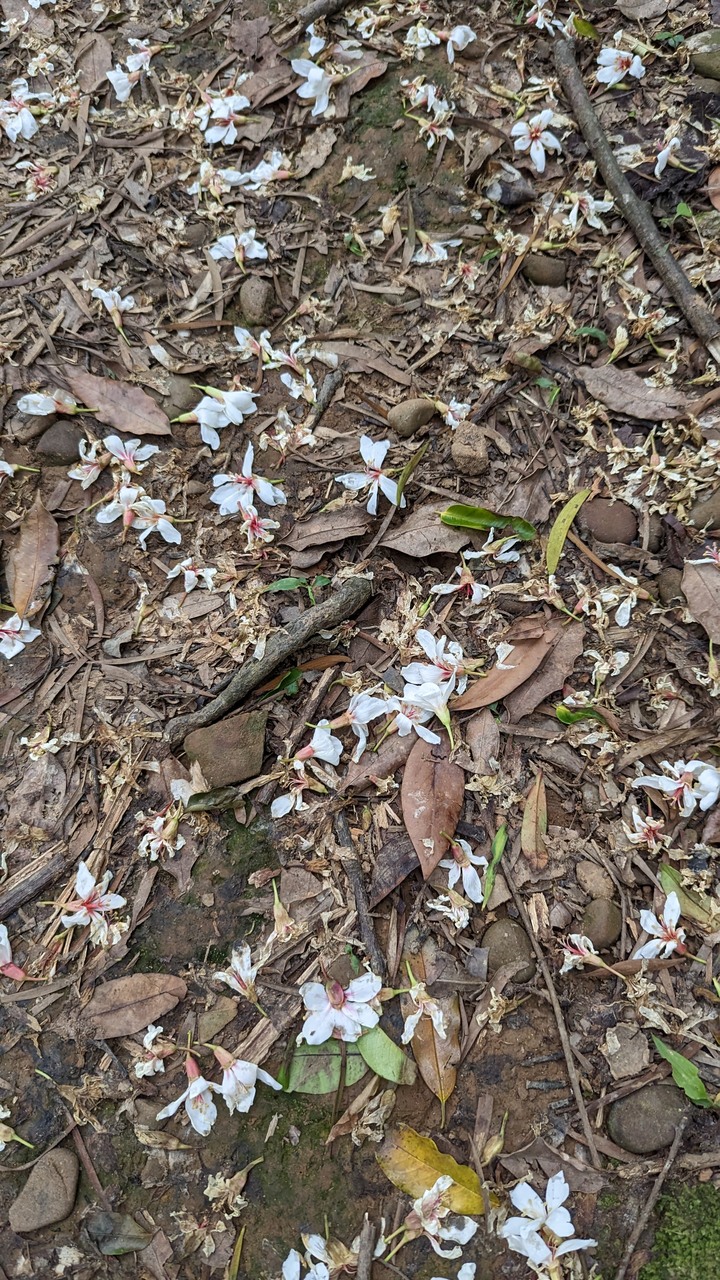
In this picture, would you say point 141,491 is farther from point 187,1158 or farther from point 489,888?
point 187,1158

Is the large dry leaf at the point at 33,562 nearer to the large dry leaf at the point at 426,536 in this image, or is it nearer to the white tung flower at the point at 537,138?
the large dry leaf at the point at 426,536

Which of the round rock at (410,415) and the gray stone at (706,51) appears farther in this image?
the gray stone at (706,51)

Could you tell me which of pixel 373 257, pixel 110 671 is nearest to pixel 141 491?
pixel 110 671

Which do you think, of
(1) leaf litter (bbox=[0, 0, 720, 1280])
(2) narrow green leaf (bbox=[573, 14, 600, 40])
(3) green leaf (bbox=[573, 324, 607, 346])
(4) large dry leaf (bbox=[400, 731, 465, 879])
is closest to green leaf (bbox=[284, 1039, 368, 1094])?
(1) leaf litter (bbox=[0, 0, 720, 1280])

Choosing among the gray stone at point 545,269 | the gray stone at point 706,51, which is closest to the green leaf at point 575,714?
the gray stone at point 545,269

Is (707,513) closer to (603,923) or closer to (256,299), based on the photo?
(603,923)
